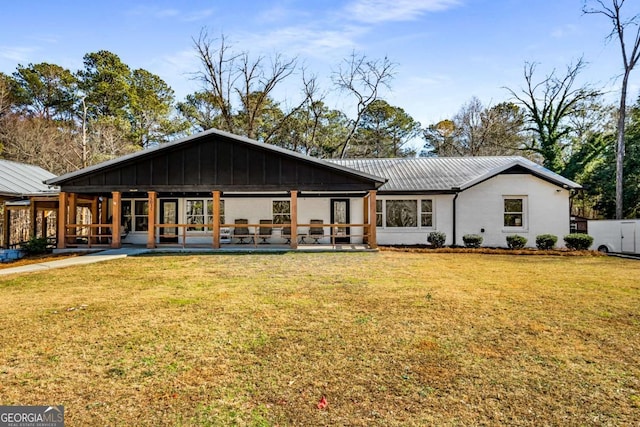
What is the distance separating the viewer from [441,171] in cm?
1794

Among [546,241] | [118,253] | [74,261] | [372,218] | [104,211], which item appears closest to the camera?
[74,261]

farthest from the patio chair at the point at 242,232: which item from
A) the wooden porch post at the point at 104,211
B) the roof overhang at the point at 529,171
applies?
the roof overhang at the point at 529,171

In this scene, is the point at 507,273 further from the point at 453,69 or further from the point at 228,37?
the point at 228,37

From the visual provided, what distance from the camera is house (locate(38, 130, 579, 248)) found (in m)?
13.6

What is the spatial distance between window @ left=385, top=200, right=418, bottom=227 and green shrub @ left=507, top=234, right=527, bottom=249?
384 centimetres

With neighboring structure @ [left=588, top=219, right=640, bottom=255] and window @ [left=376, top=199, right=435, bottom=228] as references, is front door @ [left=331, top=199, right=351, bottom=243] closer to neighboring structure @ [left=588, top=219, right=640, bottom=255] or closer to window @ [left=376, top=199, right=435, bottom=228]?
window @ [left=376, top=199, right=435, bottom=228]

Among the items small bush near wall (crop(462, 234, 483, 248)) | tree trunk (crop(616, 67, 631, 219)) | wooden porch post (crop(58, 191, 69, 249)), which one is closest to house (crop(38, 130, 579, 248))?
wooden porch post (crop(58, 191, 69, 249))

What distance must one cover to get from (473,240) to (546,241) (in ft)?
9.13

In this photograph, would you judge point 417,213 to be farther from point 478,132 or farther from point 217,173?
point 478,132

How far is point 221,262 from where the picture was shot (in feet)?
34.7

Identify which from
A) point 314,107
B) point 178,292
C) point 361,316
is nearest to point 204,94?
point 314,107

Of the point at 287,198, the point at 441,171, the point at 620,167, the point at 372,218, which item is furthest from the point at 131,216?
the point at 620,167

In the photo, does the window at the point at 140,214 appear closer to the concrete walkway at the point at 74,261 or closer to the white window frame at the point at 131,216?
the white window frame at the point at 131,216

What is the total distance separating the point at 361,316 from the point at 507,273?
5647 mm
